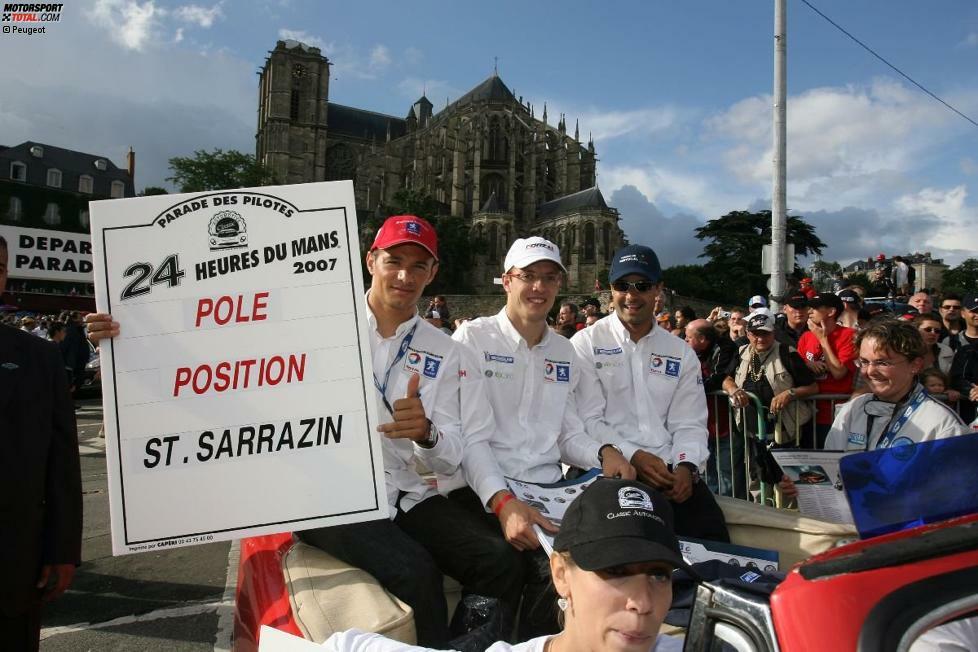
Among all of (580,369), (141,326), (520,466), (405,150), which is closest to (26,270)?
(141,326)

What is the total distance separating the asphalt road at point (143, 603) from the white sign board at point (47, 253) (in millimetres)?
2077

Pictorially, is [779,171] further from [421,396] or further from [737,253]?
[737,253]

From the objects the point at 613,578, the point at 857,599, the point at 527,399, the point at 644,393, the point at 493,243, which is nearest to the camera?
the point at 857,599

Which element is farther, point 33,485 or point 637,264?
point 637,264

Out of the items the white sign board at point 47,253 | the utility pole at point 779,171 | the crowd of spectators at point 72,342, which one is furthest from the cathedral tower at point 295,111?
the white sign board at point 47,253

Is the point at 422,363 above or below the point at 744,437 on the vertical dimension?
above

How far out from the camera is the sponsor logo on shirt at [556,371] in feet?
10.9

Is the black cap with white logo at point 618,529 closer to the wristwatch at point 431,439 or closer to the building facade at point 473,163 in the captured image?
the wristwatch at point 431,439

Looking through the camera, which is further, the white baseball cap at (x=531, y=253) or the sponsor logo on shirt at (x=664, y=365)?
the sponsor logo on shirt at (x=664, y=365)

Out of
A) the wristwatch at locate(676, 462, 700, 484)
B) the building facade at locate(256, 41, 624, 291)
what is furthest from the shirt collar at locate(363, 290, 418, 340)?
the building facade at locate(256, 41, 624, 291)

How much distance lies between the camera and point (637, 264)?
3.66 meters

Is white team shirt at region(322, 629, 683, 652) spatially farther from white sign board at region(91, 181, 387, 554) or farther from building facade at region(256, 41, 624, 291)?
building facade at region(256, 41, 624, 291)

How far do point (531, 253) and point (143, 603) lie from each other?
138 inches

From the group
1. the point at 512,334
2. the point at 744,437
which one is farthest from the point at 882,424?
the point at 744,437
